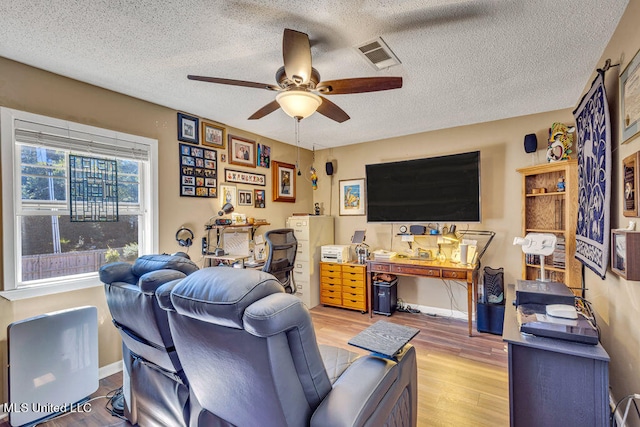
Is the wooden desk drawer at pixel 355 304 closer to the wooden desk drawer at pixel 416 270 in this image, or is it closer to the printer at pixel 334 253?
the printer at pixel 334 253

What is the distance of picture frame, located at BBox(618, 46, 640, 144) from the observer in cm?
144

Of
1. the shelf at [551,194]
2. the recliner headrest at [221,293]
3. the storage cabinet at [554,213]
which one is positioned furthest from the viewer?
the shelf at [551,194]

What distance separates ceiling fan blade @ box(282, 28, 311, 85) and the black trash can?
294 cm

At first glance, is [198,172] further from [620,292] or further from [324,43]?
[620,292]

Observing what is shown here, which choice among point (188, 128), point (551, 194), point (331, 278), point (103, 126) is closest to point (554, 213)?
point (551, 194)

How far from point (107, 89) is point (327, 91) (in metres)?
2.06

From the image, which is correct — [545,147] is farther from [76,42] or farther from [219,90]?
[76,42]

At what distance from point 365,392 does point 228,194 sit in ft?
9.98

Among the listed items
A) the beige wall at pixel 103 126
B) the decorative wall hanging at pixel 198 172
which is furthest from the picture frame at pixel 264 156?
the decorative wall hanging at pixel 198 172

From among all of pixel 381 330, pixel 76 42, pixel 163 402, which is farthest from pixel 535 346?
pixel 76 42

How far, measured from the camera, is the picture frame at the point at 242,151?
3760mm

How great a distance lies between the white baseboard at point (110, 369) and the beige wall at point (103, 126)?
1.3 inches

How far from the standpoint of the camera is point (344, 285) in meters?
4.26

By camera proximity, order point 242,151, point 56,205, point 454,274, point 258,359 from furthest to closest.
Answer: point 242,151 → point 454,274 → point 56,205 → point 258,359
